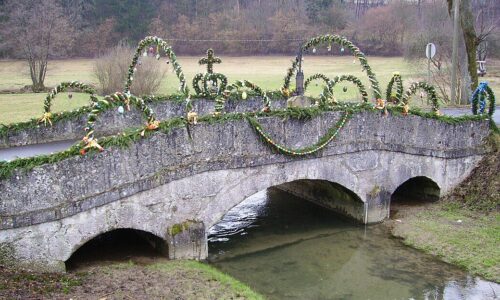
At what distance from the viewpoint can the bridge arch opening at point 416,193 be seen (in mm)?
17317

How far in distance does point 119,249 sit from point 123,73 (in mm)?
24714

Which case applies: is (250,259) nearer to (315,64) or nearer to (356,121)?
(356,121)

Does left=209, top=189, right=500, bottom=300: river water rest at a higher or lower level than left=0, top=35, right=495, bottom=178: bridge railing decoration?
lower

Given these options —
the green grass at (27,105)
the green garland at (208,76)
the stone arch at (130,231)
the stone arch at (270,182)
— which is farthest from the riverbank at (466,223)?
the green grass at (27,105)

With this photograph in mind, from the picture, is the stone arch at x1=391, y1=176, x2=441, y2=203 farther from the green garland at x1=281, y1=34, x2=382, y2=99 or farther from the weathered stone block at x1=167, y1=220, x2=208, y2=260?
the weathered stone block at x1=167, y1=220, x2=208, y2=260

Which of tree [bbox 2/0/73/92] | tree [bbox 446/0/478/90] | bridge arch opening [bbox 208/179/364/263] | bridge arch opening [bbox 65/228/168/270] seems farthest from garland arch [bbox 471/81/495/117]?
tree [bbox 2/0/73/92]

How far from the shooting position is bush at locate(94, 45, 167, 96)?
113 feet

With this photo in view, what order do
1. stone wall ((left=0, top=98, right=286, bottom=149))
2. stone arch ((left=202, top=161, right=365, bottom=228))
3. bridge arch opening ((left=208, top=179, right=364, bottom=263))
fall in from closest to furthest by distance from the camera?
stone arch ((left=202, top=161, right=365, bottom=228)) < bridge arch opening ((left=208, top=179, right=364, bottom=263)) < stone wall ((left=0, top=98, right=286, bottom=149))

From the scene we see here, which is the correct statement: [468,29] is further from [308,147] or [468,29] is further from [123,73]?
[123,73]

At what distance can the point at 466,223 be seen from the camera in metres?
15.3

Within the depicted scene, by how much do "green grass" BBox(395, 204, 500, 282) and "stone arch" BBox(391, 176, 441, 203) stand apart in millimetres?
669

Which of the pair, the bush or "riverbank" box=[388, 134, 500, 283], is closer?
"riverbank" box=[388, 134, 500, 283]

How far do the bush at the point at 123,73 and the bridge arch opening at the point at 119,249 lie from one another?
21584mm

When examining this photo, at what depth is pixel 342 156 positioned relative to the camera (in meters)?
15.0
